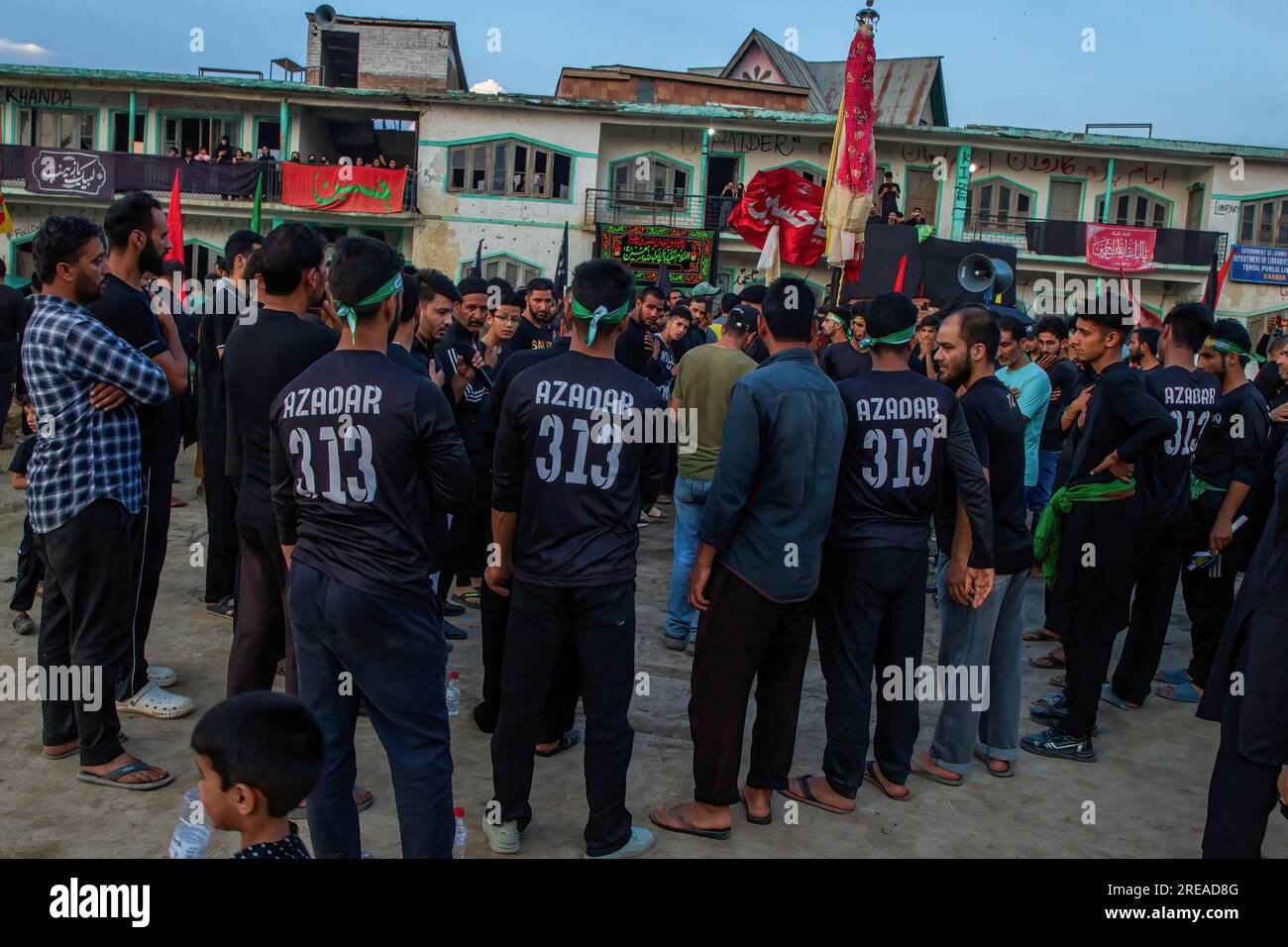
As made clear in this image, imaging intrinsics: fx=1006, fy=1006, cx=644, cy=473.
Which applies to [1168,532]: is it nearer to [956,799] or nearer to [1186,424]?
[1186,424]

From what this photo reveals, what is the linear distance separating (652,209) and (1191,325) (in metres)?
23.0

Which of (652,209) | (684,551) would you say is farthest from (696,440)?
(652,209)

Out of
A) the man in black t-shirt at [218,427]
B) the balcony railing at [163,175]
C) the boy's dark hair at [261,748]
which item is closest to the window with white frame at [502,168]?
the balcony railing at [163,175]

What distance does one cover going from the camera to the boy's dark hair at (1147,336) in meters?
6.06

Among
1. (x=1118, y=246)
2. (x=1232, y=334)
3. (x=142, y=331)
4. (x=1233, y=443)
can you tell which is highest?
(x=1118, y=246)

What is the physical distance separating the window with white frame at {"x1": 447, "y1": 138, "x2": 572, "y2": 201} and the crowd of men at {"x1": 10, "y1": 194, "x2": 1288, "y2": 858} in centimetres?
2254

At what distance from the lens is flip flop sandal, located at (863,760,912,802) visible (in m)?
4.58

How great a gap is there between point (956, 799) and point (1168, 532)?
2.18 m

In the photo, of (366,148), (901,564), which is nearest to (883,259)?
(901,564)

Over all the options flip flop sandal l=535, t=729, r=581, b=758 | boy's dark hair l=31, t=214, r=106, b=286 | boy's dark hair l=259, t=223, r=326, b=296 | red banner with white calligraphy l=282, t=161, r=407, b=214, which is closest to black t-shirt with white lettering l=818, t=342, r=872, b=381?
flip flop sandal l=535, t=729, r=581, b=758

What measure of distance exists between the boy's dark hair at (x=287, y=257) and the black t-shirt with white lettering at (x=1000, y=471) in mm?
2910

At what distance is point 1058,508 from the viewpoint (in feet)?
17.6

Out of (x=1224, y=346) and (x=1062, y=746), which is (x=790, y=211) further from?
(x=1062, y=746)

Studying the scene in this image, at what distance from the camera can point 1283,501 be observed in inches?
129
